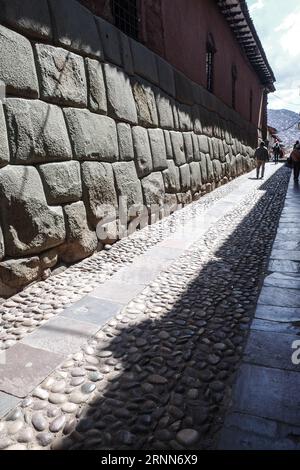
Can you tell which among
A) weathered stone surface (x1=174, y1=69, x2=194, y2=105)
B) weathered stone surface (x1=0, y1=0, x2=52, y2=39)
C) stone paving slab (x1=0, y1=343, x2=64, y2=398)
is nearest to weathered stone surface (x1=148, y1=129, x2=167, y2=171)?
weathered stone surface (x1=174, y1=69, x2=194, y2=105)

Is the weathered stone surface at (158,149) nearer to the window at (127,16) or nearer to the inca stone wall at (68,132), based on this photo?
the inca stone wall at (68,132)

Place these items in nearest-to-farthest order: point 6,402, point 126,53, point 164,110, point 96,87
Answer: point 6,402 → point 96,87 → point 126,53 → point 164,110

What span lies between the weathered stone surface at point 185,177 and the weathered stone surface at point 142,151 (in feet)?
4.93

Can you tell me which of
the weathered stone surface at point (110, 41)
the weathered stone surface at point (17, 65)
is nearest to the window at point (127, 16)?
the weathered stone surface at point (110, 41)

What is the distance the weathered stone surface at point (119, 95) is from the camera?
14.7 feet

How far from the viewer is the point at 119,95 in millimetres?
4711

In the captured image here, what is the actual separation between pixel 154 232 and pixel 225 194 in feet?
14.1

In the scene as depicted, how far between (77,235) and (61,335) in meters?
1.57

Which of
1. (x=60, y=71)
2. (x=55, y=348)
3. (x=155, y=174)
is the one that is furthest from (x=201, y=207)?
(x=55, y=348)

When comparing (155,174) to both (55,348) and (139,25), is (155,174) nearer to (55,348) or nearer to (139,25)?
(139,25)

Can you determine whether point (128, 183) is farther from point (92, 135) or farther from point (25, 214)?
point (25, 214)

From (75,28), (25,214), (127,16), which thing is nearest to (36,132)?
(25,214)

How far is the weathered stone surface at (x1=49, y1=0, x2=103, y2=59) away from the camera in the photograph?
357 centimetres

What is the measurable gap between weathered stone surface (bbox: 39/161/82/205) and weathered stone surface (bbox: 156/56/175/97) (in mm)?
3252
